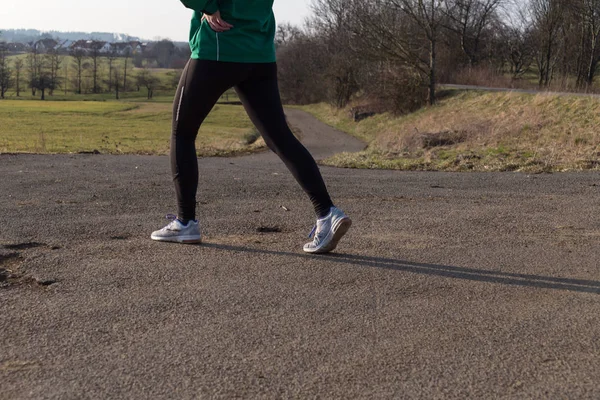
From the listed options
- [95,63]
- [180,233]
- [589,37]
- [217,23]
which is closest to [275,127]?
[217,23]

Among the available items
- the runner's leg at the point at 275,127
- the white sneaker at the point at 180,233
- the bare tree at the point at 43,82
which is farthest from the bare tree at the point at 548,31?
the bare tree at the point at 43,82

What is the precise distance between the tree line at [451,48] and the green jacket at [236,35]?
93.3 feet

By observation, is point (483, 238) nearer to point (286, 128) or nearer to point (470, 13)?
point (286, 128)

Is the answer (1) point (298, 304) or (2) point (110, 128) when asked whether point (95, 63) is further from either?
(1) point (298, 304)

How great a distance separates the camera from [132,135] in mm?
42750

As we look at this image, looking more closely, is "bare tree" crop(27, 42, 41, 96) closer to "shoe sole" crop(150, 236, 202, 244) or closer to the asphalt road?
the asphalt road

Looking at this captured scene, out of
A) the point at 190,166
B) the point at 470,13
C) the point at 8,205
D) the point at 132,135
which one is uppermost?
the point at 470,13

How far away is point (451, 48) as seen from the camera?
167 ft

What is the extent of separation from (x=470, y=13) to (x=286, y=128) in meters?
53.4

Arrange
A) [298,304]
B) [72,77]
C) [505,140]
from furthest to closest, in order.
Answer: [72,77], [505,140], [298,304]

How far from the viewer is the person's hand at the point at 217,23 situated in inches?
155

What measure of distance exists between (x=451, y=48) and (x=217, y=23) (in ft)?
163

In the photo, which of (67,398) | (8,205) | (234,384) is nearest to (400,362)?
(234,384)

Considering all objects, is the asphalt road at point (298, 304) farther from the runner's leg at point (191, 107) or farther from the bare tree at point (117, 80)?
the bare tree at point (117, 80)
